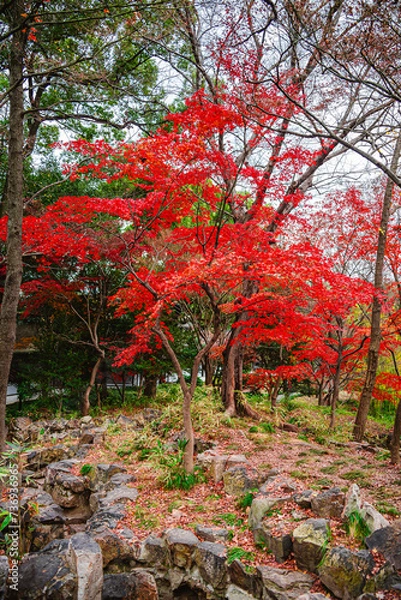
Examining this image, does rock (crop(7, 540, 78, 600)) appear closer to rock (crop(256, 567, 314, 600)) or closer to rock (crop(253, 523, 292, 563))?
rock (crop(256, 567, 314, 600))

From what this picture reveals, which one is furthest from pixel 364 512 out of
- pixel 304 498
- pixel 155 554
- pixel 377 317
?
pixel 377 317

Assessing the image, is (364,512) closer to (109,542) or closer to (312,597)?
(312,597)

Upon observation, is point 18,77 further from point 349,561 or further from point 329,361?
point 329,361

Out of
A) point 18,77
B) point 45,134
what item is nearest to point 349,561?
point 18,77

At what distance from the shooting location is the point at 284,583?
3746mm

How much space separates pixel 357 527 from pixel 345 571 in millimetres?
551

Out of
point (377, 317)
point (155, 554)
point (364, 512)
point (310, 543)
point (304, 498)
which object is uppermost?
point (377, 317)

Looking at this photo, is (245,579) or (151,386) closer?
(245,579)

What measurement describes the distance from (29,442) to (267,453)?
5646 mm

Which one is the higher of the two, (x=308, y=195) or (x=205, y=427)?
(x=308, y=195)

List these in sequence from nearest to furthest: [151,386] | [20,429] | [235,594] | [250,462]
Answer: [235,594] < [250,462] < [20,429] < [151,386]

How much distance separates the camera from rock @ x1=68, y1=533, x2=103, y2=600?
377 cm

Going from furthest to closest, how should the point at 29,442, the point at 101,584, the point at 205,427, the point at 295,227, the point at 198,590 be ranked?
the point at 295,227
the point at 29,442
the point at 205,427
the point at 198,590
the point at 101,584

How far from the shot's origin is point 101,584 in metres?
3.98
